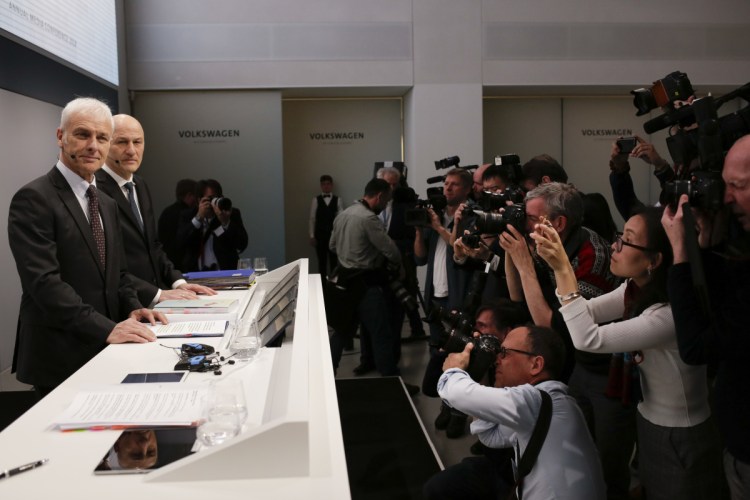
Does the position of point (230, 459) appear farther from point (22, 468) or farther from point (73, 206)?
point (73, 206)

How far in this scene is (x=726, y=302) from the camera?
1678mm

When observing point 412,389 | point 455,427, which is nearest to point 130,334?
point 455,427

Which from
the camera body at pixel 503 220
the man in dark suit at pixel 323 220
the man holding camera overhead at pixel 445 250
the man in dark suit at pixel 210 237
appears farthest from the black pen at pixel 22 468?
the man in dark suit at pixel 323 220

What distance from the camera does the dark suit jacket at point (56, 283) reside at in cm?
219

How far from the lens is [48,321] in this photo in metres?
2.26

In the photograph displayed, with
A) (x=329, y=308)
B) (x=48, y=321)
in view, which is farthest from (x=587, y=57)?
(x=48, y=321)

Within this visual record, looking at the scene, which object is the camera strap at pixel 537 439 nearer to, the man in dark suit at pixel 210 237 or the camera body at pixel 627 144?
the camera body at pixel 627 144

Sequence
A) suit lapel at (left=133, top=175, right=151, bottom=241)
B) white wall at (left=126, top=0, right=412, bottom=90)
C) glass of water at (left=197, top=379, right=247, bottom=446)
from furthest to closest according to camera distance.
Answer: white wall at (left=126, top=0, right=412, bottom=90) < suit lapel at (left=133, top=175, right=151, bottom=241) < glass of water at (left=197, top=379, right=247, bottom=446)

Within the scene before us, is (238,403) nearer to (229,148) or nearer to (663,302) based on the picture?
(663,302)

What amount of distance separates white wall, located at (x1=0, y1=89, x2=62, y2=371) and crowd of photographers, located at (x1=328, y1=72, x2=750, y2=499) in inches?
124

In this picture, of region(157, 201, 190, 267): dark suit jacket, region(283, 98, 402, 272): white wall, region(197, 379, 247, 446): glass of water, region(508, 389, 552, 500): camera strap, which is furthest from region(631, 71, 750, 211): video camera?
region(283, 98, 402, 272): white wall

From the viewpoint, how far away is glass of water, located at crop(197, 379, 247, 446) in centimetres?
135

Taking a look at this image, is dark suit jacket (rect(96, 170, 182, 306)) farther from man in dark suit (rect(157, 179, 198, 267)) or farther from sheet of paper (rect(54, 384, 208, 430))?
man in dark suit (rect(157, 179, 198, 267))

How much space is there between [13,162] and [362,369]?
2.77m
